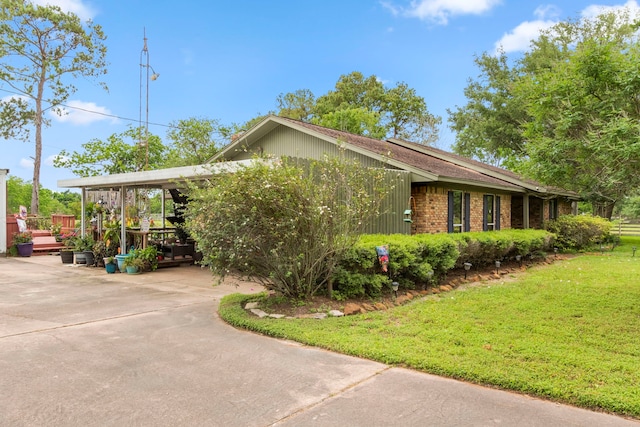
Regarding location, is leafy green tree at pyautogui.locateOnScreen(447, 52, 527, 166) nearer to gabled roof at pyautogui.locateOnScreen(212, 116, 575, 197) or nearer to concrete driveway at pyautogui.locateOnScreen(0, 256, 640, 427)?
gabled roof at pyautogui.locateOnScreen(212, 116, 575, 197)

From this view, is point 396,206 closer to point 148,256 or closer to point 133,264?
point 148,256

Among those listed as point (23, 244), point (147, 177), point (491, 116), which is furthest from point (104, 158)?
point (491, 116)

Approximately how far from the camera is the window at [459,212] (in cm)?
1190

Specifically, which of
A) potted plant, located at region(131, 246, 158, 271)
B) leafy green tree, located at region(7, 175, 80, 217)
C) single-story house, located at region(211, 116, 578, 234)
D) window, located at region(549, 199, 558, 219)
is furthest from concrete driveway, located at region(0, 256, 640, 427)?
leafy green tree, located at region(7, 175, 80, 217)

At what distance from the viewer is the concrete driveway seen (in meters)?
3.27

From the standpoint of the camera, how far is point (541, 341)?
5.02m

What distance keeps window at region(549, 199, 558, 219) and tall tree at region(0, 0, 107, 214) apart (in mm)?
25448

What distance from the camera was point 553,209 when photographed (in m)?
19.4

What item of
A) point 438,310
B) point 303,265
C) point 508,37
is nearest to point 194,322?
point 303,265

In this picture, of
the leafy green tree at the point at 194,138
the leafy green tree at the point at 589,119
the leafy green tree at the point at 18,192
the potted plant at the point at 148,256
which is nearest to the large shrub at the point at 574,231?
the leafy green tree at the point at 589,119

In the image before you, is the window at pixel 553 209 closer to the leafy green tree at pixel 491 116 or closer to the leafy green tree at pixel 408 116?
the leafy green tree at pixel 491 116

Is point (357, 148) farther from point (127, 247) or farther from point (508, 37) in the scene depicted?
point (508, 37)

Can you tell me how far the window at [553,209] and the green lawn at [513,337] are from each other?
1132 centimetres

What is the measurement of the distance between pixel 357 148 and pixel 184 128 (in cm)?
1839
